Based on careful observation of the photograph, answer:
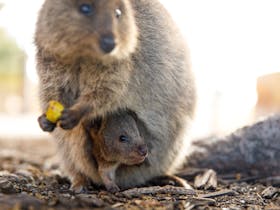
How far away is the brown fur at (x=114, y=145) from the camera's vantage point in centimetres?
399

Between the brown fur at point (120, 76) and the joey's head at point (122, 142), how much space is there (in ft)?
0.47

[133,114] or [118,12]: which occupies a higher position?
[118,12]

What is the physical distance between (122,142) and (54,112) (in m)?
0.57

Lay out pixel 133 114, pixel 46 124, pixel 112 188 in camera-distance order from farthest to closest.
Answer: pixel 133 114, pixel 112 188, pixel 46 124

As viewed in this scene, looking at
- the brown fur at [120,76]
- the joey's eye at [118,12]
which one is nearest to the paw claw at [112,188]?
the brown fur at [120,76]

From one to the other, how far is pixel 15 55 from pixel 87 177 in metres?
13.7

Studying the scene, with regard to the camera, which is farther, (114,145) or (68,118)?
(114,145)

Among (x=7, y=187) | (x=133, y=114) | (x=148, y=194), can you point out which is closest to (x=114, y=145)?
(x=133, y=114)

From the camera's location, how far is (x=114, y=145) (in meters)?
3.98

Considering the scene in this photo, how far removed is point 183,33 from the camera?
16.1 feet

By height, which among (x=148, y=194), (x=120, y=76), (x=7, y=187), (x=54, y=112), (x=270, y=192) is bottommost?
(x=270, y=192)

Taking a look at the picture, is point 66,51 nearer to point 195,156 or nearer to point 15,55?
point 195,156

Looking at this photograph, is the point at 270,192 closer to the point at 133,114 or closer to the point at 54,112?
the point at 133,114

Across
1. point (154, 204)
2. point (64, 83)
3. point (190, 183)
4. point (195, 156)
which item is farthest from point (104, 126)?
point (195, 156)
